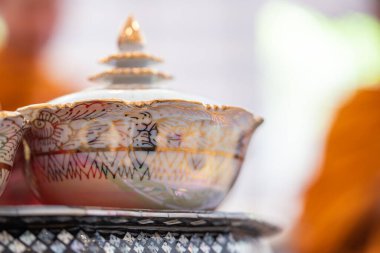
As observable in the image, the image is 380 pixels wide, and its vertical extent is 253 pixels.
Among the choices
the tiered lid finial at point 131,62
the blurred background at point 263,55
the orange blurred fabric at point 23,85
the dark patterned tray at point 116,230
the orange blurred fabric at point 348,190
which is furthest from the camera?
the blurred background at point 263,55

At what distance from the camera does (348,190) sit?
143cm

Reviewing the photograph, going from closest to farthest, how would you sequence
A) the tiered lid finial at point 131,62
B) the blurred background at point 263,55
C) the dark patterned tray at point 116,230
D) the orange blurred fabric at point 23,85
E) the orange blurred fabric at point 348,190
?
the dark patterned tray at point 116,230 < the tiered lid finial at point 131,62 < the orange blurred fabric at point 348,190 < the orange blurred fabric at point 23,85 < the blurred background at point 263,55

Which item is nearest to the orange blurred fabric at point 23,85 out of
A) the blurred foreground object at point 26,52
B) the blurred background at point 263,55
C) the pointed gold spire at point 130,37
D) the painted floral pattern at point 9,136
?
the blurred foreground object at point 26,52

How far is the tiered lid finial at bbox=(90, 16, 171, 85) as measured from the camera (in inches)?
19.3

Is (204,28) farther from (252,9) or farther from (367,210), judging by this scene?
(367,210)

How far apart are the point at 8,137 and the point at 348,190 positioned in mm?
1121

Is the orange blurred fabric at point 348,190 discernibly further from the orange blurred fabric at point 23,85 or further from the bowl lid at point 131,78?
the bowl lid at point 131,78

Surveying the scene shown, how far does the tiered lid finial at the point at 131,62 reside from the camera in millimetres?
491

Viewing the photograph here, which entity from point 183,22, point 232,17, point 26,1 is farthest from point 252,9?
point 26,1

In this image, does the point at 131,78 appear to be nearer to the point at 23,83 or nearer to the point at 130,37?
the point at 130,37

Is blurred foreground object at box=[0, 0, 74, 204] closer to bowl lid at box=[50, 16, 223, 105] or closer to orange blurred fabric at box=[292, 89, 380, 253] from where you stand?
orange blurred fabric at box=[292, 89, 380, 253]

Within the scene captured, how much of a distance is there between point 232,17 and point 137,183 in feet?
6.73

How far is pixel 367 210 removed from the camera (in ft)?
4.36

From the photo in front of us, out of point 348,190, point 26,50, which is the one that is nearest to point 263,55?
point 26,50
